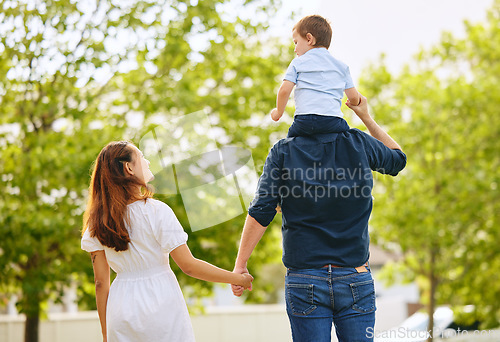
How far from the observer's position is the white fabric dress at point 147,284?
2570 millimetres

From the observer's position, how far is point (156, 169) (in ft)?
17.4

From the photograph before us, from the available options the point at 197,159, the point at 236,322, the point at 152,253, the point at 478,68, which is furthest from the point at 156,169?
the point at 478,68

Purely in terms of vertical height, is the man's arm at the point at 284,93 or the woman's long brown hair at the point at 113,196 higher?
the man's arm at the point at 284,93

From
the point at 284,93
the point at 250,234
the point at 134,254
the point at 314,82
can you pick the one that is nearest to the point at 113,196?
the point at 134,254

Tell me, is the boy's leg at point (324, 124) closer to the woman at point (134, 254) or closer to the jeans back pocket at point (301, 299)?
the jeans back pocket at point (301, 299)

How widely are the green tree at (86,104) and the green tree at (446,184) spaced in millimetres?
5383

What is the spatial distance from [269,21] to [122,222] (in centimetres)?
789

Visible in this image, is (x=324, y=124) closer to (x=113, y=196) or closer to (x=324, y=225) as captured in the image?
(x=324, y=225)

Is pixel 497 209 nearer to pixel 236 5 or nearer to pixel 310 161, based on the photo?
pixel 236 5

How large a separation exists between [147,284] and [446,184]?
12.8m

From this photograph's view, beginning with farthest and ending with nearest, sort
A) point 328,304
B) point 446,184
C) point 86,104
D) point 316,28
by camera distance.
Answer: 1. point 446,184
2. point 86,104
3. point 316,28
4. point 328,304

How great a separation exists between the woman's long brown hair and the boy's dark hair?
97 cm

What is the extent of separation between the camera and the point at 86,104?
889 cm

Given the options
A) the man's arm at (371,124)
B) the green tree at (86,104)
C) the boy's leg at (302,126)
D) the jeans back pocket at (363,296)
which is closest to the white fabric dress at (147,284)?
the boy's leg at (302,126)
